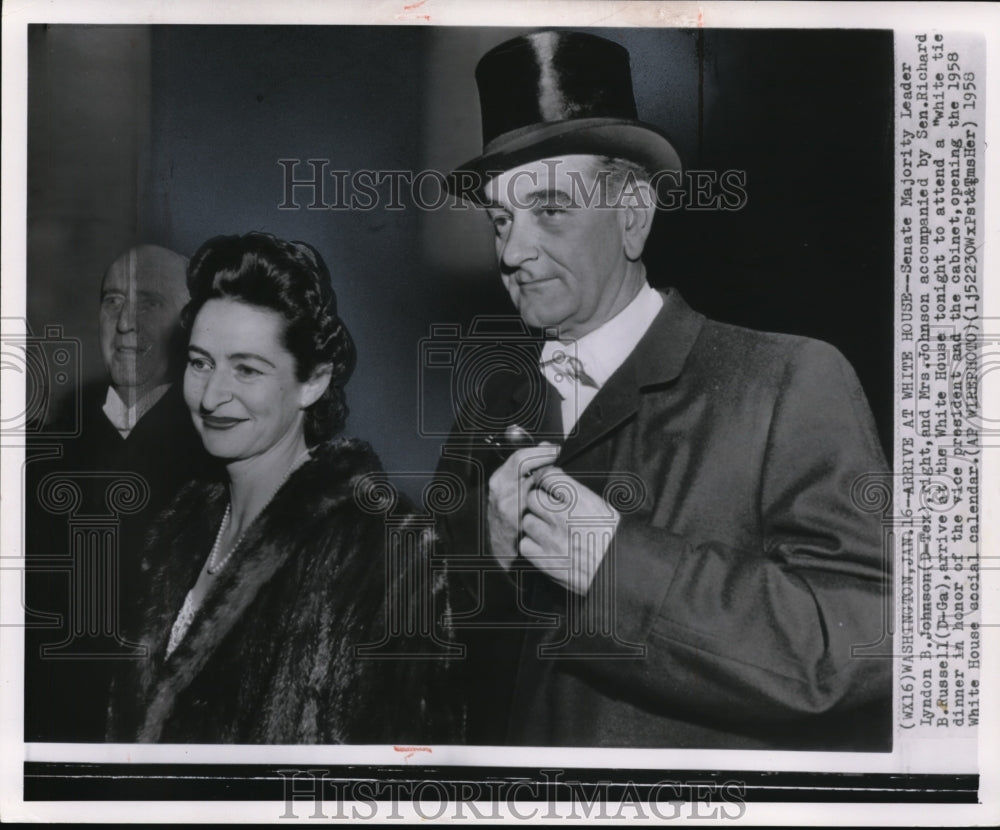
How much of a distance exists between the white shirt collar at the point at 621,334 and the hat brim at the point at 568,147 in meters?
0.25

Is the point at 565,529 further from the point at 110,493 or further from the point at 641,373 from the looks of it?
the point at 110,493

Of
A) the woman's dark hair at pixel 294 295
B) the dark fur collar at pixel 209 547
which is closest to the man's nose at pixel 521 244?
the woman's dark hair at pixel 294 295

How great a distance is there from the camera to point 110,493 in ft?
6.89

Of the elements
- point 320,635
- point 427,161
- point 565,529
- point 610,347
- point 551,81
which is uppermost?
point 551,81

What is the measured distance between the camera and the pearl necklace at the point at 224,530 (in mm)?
2072

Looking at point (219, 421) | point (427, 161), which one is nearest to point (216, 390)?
point (219, 421)

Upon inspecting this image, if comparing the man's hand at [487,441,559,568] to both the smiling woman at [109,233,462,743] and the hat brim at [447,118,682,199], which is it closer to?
the smiling woman at [109,233,462,743]

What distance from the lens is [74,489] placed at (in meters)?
2.11

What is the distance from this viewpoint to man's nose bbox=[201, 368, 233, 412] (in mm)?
2061

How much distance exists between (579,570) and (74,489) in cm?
102

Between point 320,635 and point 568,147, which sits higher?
point 568,147

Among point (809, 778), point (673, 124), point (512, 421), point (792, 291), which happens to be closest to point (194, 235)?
point (512, 421)

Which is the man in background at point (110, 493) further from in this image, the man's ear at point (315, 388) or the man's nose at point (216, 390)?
the man's ear at point (315, 388)

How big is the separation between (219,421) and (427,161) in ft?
2.14
